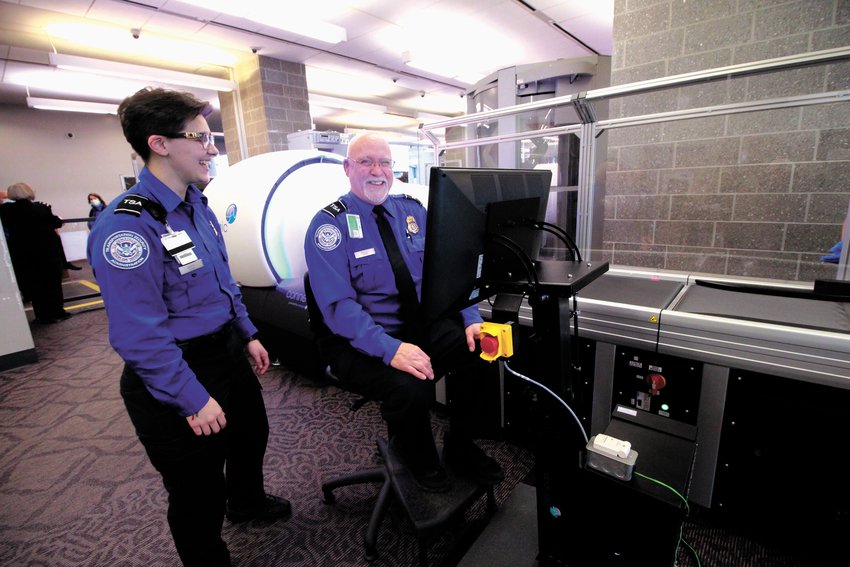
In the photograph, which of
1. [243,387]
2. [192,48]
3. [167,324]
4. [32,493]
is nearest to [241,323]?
[243,387]

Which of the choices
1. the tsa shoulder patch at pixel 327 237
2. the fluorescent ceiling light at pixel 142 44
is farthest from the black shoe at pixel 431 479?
the fluorescent ceiling light at pixel 142 44

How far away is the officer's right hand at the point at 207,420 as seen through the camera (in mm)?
1043

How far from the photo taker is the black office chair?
1.22m

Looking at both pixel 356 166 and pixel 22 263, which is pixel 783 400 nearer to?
pixel 356 166

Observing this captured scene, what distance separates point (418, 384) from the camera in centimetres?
118

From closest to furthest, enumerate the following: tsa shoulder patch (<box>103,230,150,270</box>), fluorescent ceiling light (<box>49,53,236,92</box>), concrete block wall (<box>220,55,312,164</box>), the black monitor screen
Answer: the black monitor screen
tsa shoulder patch (<box>103,230,150,270</box>)
fluorescent ceiling light (<box>49,53,236,92</box>)
concrete block wall (<box>220,55,312,164</box>)

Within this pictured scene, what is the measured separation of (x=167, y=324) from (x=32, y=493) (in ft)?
4.79

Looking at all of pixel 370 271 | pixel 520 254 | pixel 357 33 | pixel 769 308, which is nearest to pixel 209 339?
pixel 370 271

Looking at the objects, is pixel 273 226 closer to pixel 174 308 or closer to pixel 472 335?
pixel 174 308

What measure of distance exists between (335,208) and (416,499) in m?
0.99

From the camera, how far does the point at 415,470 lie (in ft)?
4.35

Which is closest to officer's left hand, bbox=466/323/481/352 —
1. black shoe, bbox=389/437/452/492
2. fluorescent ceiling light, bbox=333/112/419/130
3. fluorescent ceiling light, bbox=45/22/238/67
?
black shoe, bbox=389/437/452/492

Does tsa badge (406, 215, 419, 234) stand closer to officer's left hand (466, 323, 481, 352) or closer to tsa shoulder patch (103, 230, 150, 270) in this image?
officer's left hand (466, 323, 481, 352)

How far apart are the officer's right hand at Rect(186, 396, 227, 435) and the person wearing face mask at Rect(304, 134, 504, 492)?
36cm
